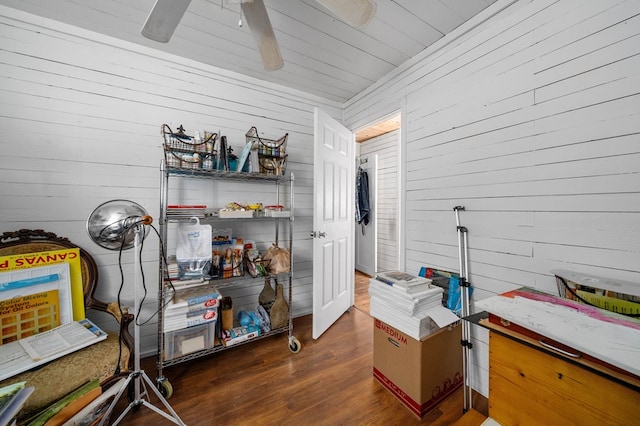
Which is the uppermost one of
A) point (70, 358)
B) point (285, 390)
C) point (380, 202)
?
point (380, 202)

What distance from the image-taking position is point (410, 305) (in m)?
1.43

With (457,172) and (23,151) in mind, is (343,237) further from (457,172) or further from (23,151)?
(23,151)

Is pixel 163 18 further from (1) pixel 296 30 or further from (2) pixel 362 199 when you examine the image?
(2) pixel 362 199

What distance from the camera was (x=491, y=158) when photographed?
1538 mm

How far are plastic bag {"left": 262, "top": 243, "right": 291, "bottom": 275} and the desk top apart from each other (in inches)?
57.3

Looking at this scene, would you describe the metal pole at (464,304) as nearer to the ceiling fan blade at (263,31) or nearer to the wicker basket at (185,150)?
the ceiling fan blade at (263,31)

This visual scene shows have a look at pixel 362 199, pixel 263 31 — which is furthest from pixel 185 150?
pixel 362 199

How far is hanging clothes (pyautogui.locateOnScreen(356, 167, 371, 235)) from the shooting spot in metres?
4.05

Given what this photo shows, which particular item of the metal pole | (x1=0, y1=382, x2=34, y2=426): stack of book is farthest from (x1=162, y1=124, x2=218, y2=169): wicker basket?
the metal pole

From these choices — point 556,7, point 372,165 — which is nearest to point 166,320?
point 556,7

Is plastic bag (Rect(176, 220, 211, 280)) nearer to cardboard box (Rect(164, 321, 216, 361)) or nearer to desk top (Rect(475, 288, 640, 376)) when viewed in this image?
cardboard box (Rect(164, 321, 216, 361))

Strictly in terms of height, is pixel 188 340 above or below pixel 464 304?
below

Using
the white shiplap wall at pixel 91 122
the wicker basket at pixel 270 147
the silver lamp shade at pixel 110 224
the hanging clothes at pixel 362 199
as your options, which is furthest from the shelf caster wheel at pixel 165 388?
the hanging clothes at pixel 362 199

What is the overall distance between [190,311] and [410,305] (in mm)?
1483
